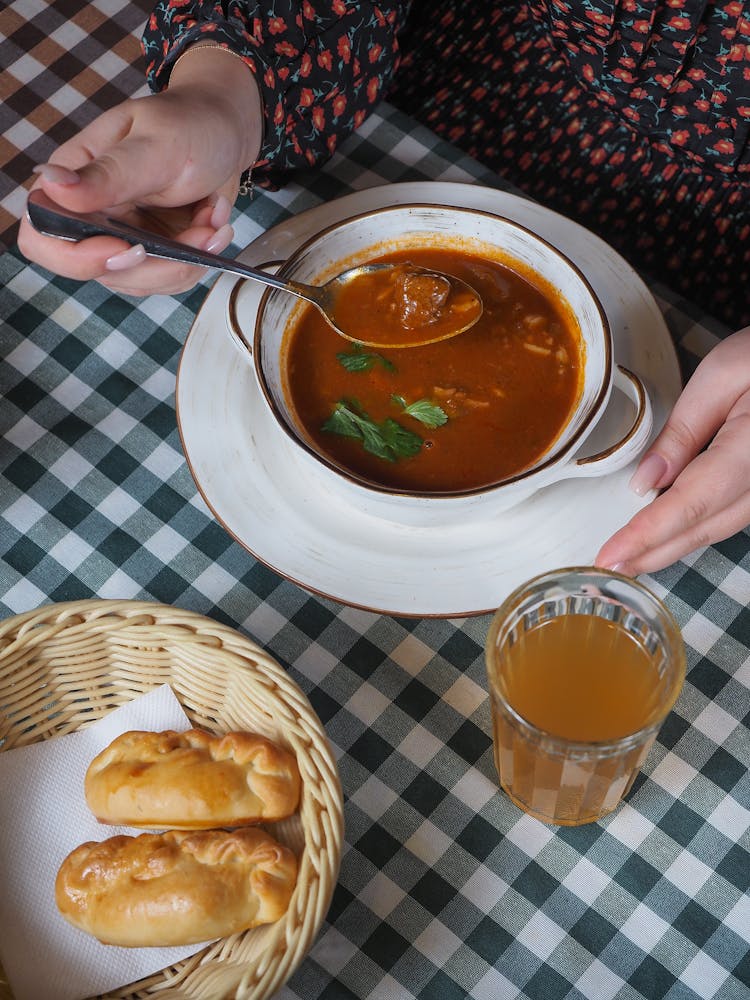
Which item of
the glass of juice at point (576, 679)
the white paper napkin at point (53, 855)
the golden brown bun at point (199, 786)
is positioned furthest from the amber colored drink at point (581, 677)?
the white paper napkin at point (53, 855)

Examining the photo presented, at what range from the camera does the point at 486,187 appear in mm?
1820

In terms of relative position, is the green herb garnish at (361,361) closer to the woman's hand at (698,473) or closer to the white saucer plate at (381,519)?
the white saucer plate at (381,519)

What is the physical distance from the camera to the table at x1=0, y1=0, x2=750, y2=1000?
144 centimetres

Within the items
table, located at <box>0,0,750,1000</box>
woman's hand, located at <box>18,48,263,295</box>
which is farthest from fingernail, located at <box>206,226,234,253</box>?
table, located at <box>0,0,750,1000</box>

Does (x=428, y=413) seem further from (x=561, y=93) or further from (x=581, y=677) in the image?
(x=561, y=93)

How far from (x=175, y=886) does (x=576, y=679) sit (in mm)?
598

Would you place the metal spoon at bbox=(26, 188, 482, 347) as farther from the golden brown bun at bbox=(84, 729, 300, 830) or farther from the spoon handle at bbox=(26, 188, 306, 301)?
the golden brown bun at bbox=(84, 729, 300, 830)

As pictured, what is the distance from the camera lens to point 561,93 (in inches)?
82.8

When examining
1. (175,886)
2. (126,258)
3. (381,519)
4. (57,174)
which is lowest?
(175,886)

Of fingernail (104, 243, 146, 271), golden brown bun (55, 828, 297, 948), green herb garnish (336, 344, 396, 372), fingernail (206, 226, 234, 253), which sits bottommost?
golden brown bun (55, 828, 297, 948)

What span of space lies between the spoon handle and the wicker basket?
0.53 m

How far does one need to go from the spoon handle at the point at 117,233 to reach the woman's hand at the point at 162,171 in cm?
2

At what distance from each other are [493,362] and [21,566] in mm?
829

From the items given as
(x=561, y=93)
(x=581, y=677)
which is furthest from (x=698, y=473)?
(x=561, y=93)
